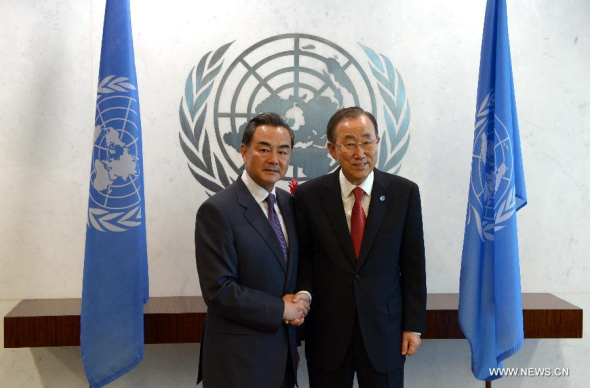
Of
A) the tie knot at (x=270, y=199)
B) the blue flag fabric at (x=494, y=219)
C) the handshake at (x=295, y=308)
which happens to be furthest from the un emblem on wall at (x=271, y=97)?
the handshake at (x=295, y=308)

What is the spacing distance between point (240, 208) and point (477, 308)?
1.40m

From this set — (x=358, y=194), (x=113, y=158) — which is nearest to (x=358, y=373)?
(x=358, y=194)

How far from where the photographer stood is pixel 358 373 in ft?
7.26

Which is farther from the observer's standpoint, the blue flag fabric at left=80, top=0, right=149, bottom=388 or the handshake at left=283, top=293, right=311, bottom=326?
the blue flag fabric at left=80, top=0, right=149, bottom=388

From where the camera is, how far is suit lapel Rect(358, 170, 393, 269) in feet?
7.11

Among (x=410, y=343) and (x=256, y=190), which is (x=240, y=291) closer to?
(x=256, y=190)

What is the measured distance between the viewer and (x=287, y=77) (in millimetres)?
3070

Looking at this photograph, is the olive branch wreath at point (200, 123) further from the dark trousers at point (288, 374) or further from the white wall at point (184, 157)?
the dark trousers at point (288, 374)

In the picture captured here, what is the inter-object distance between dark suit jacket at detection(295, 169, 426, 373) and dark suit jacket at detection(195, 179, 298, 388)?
22 centimetres

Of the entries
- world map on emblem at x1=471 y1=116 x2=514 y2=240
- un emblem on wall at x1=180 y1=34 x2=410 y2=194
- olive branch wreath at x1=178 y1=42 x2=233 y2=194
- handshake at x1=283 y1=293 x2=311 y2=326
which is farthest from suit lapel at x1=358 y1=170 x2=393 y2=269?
olive branch wreath at x1=178 y1=42 x2=233 y2=194

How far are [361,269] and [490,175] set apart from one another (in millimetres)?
964

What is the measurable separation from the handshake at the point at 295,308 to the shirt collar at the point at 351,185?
48 centimetres

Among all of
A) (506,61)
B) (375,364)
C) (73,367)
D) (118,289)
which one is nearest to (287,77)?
(506,61)

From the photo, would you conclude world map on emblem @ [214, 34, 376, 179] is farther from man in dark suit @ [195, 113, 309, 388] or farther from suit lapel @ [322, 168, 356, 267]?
man in dark suit @ [195, 113, 309, 388]
